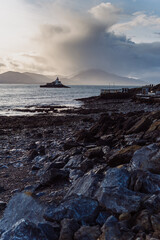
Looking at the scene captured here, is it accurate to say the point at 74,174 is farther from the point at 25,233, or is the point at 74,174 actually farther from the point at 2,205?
the point at 25,233

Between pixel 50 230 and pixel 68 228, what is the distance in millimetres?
279

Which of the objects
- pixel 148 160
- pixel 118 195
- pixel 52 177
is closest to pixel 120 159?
pixel 148 160

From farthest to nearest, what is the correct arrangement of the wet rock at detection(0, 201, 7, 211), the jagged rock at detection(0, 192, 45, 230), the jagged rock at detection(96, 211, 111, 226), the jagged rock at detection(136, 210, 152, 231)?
the wet rock at detection(0, 201, 7, 211), the jagged rock at detection(0, 192, 45, 230), the jagged rock at detection(96, 211, 111, 226), the jagged rock at detection(136, 210, 152, 231)

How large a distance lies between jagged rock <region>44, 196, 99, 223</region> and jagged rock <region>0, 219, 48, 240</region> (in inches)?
20.5

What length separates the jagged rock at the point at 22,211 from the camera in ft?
12.8

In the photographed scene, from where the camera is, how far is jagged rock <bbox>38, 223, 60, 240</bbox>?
326cm

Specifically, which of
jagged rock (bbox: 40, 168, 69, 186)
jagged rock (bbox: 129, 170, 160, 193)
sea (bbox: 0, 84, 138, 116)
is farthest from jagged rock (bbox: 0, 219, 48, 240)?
sea (bbox: 0, 84, 138, 116)

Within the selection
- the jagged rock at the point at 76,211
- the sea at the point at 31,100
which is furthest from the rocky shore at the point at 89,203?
the sea at the point at 31,100

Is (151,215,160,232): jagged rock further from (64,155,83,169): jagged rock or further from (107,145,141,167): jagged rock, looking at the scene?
(64,155,83,169): jagged rock

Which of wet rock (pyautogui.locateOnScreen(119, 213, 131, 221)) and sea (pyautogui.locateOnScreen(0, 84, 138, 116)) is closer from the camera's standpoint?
wet rock (pyautogui.locateOnScreen(119, 213, 131, 221))

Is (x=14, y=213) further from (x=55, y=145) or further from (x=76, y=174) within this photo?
(x=55, y=145)

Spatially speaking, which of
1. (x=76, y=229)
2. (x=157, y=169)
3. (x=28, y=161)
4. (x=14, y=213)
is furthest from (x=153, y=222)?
(x=28, y=161)

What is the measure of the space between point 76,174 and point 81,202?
7.77ft

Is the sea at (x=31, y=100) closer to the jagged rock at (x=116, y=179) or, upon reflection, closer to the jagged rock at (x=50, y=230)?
the jagged rock at (x=116, y=179)
